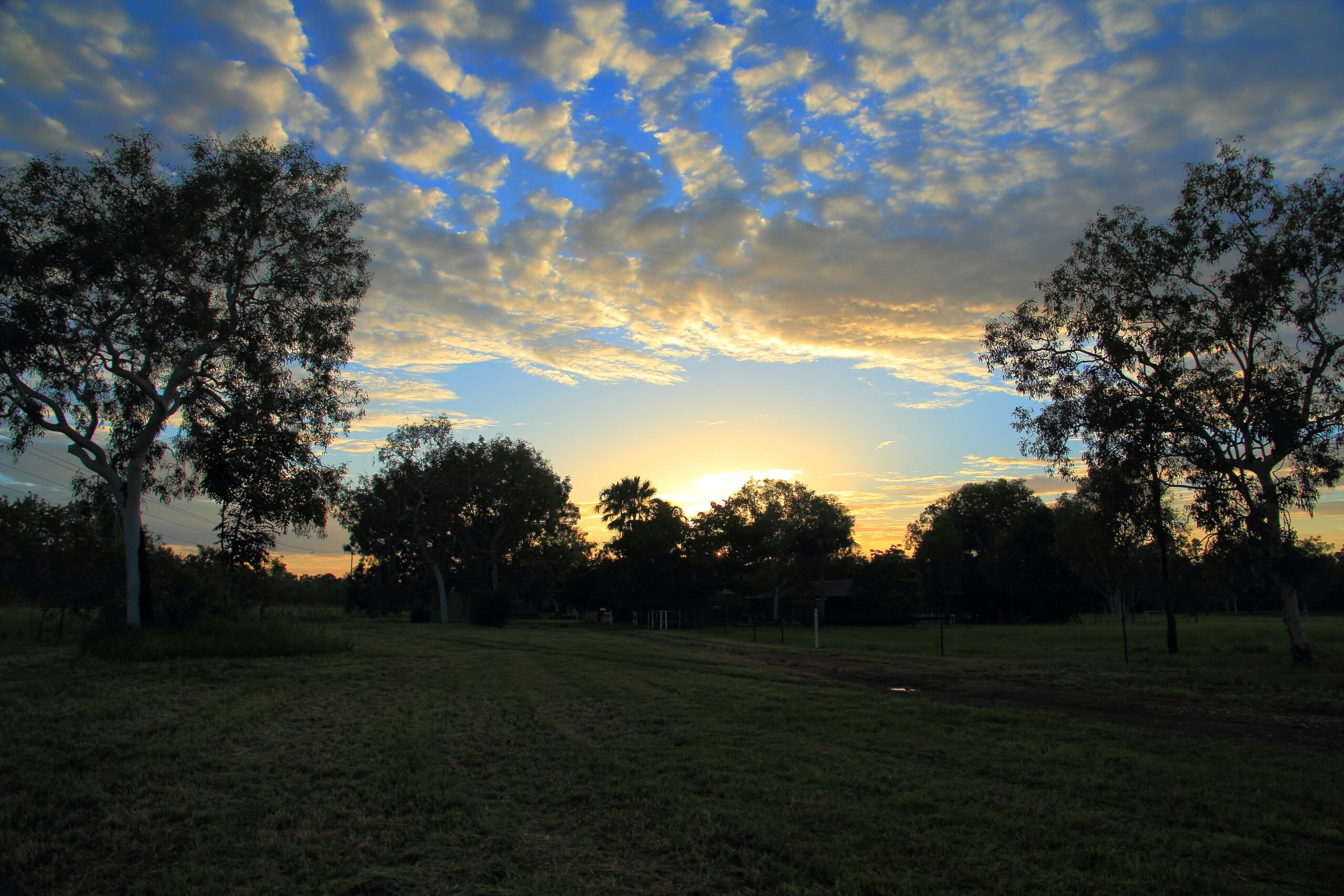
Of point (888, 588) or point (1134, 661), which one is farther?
point (888, 588)

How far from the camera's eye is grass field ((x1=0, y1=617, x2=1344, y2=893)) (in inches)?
173

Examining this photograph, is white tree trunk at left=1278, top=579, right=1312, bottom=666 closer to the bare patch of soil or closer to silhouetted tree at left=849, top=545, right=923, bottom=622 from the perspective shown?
the bare patch of soil

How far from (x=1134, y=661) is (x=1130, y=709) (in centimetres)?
1044

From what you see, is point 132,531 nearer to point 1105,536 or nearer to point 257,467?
point 257,467

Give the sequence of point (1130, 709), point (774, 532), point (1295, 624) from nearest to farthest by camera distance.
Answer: point (1130, 709) < point (1295, 624) < point (774, 532)

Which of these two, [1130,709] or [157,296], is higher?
[157,296]

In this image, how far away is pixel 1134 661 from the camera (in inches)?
780

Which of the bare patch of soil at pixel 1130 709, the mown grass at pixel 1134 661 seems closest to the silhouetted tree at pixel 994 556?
the mown grass at pixel 1134 661

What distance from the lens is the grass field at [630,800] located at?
441 cm

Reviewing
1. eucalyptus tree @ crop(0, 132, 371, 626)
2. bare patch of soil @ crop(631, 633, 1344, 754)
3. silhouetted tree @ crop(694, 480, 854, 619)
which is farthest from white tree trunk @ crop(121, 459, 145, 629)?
silhouetted tree @ crop(694, 480, 854, 619)

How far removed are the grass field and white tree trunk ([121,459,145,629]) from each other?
723 cm

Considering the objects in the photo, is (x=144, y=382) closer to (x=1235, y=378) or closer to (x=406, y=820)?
(x=406, y=820)

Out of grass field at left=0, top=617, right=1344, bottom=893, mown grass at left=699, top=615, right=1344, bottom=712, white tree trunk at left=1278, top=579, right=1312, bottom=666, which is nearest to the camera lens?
grass field at left=0, top=617, right=1344, bottom=893

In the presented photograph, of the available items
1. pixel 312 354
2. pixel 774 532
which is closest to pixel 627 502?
pixel 774 532
